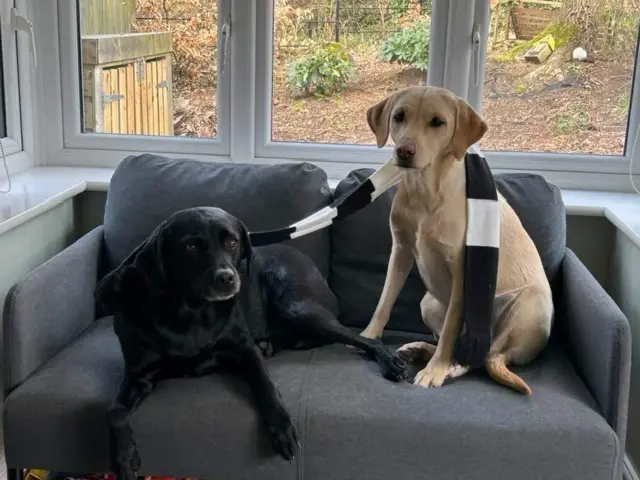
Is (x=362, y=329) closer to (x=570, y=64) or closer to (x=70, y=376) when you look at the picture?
(x=70, y=376)

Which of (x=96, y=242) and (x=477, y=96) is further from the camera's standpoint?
(x=477, y=96)

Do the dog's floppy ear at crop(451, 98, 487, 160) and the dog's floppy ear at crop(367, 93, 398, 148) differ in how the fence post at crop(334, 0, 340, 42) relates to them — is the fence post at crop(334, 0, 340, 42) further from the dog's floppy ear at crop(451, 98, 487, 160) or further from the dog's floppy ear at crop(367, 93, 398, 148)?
the dog's floppy ear at crop(451, 98, 487, 160)

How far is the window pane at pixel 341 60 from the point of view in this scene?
8.95 feet

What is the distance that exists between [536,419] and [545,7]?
4.85ft

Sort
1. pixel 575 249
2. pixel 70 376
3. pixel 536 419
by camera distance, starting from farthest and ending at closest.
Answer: pixel 575 249 → pixel 70 376 → pixel 536 419

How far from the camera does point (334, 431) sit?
1.78 meters

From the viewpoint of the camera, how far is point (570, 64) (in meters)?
2.69

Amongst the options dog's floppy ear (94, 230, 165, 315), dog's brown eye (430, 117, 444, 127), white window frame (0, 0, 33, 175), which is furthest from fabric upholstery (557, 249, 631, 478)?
white window frame (0, 0, 33, 175)

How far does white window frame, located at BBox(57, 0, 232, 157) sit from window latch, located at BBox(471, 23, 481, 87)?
828 millimetres

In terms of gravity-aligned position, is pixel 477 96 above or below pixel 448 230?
above

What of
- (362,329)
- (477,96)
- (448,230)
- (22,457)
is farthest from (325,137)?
(22,457)

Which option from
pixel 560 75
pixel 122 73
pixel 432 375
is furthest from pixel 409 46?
pixel 432 375

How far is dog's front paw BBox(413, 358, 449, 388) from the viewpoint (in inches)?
75.9

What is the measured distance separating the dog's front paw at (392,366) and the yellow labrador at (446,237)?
0.05 m
